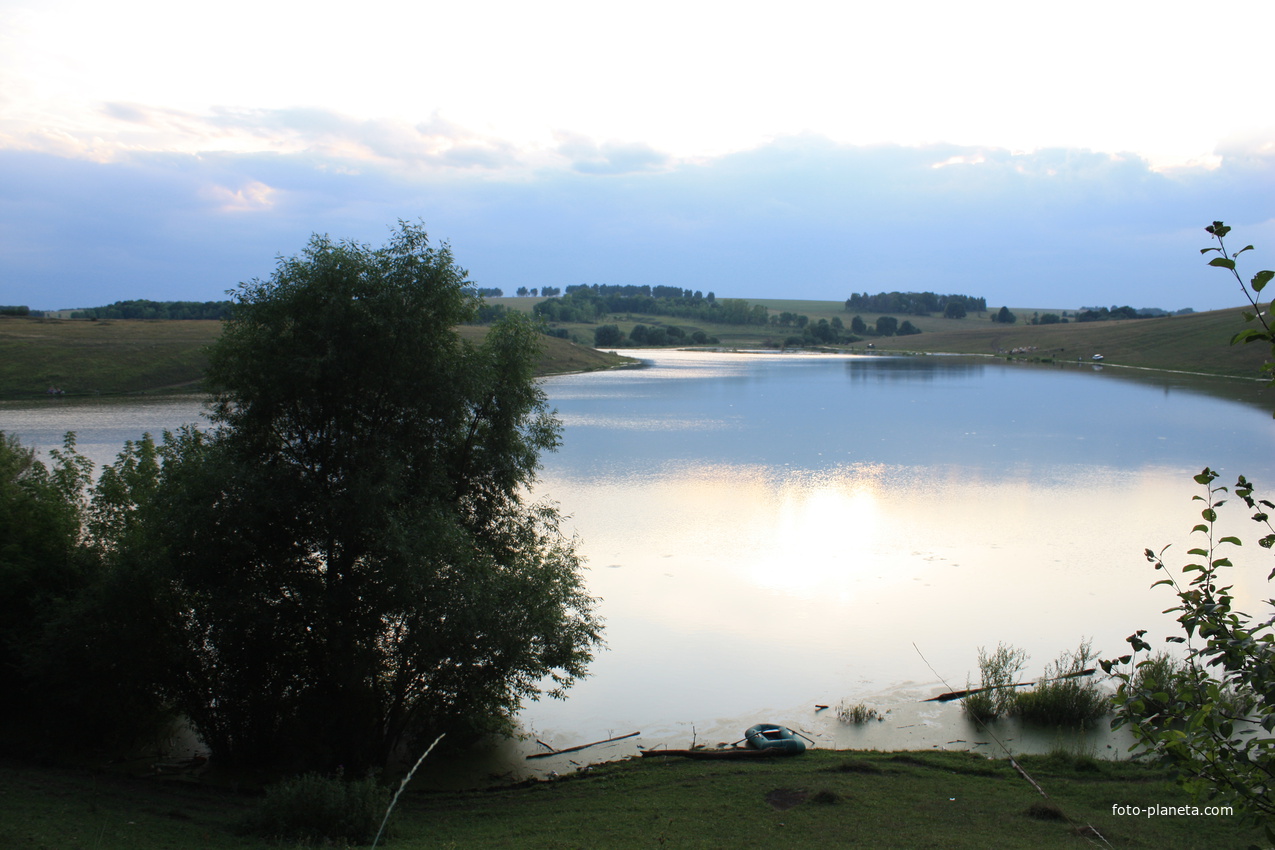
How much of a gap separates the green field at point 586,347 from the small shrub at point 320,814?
7.54 metres

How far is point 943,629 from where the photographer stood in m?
17.4

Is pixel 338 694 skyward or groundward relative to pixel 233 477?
groundward

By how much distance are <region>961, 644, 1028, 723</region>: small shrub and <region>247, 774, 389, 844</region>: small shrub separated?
9.08m

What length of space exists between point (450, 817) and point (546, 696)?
4.90 meters

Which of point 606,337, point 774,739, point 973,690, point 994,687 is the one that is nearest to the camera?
point 774,739

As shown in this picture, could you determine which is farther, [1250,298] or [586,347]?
[586,347]

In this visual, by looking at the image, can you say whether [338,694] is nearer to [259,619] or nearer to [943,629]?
[259,619]

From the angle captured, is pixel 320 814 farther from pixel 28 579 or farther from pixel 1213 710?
pixel 1213 710

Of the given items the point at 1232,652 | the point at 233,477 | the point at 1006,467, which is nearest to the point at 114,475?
the point at 233,477

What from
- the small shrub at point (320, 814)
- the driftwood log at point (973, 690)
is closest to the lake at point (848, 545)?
the driftwood log at point (973, 690)

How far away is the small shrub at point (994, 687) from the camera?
1312 centimetres

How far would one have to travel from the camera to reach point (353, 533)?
42.9 ft

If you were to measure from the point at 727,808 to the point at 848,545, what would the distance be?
1511 cm

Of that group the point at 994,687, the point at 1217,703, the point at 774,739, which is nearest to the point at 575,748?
the point at 774,739
